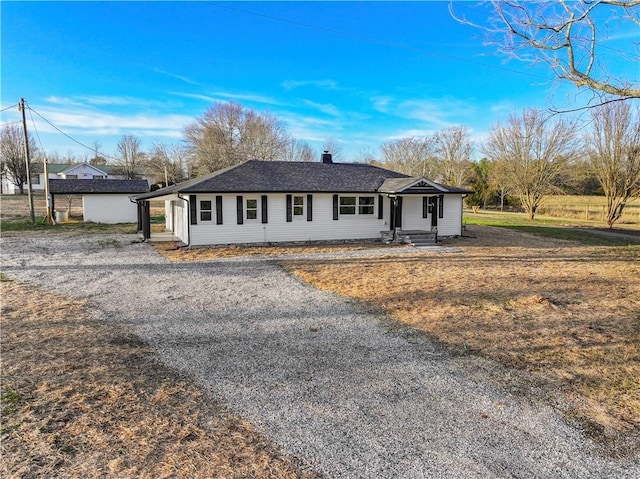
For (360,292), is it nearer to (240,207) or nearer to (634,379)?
(634,379)

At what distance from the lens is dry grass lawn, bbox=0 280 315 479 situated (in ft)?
11.0

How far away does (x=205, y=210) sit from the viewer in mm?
16312

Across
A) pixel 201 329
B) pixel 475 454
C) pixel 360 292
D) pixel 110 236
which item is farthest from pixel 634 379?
pixel 110 236

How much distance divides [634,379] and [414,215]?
577 inches

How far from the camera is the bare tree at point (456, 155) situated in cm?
4956

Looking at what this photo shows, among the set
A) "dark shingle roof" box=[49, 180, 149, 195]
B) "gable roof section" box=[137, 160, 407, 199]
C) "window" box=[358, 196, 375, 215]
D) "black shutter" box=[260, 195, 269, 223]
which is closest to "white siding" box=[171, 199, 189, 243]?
"gable roof section" box=[137, 160, 407, 199]

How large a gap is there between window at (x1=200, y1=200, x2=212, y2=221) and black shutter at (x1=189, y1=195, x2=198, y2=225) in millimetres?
216

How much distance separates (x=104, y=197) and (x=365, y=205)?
56.8 ft

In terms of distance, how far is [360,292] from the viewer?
9.66m

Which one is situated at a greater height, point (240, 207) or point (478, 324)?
point (240, 207)

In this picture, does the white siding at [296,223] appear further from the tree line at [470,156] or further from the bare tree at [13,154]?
the bare tree at [13,154]

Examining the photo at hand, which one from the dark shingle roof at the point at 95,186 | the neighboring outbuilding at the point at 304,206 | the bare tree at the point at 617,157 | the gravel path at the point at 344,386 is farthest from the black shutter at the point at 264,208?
the bare tree at the point at 617,157

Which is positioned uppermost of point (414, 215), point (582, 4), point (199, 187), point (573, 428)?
point (582, 4)

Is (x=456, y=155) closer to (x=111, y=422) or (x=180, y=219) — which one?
(x=180, y=219)
